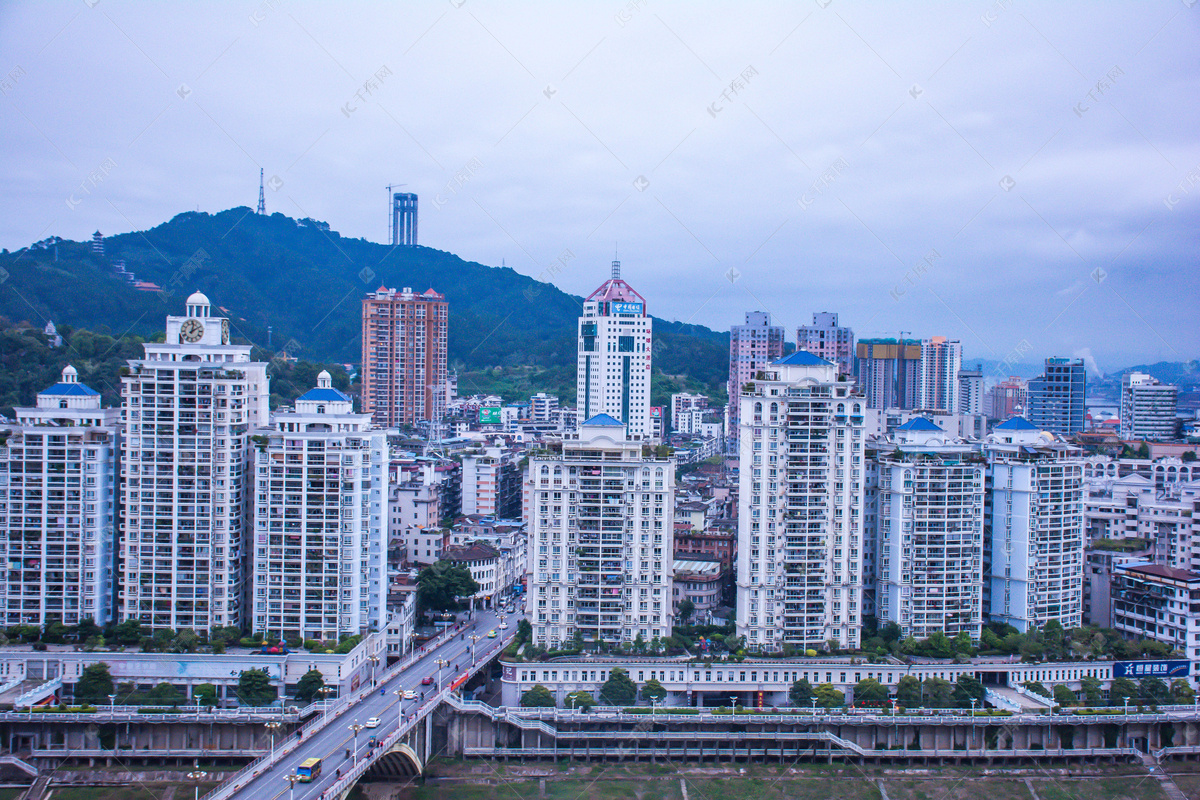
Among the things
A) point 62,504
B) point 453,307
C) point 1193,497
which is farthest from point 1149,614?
point 453,307

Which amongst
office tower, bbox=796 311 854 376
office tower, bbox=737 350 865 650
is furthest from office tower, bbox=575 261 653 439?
office tower, bbox=737 350 865 650

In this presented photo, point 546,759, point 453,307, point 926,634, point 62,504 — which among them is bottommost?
point 546,759

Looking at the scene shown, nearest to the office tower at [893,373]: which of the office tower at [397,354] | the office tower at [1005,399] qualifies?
the office tower at [1005,399]

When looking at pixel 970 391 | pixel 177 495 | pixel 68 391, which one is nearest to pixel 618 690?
pixel 177 495

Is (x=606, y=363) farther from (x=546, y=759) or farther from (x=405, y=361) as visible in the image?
(x=546, y=759)

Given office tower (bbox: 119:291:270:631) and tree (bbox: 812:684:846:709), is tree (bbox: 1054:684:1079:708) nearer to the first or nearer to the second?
tree (bbox: 812:684:846:709)
